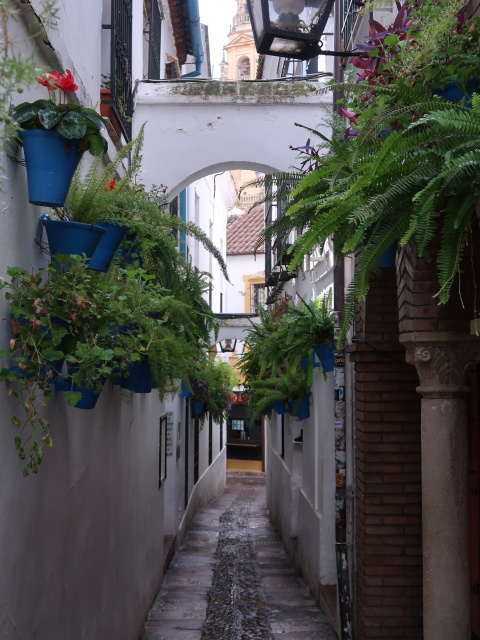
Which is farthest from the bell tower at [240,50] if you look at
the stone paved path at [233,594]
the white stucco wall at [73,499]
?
the white stucco wall at [73,499]

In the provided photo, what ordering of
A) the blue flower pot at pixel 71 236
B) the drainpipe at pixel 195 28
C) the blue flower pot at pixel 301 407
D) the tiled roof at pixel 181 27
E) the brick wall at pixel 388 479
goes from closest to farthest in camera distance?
the blue flower pot at pixel 71 236, the brick wall at pixel 388 479, the blue flower pot at pixel 301 407, the tiled roof at pixel 181 27, the drainpipe at pixel 195 28

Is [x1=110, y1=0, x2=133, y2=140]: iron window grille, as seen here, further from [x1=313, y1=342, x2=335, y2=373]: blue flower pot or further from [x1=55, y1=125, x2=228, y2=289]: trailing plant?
[x1=313, y1=342, x2=335, y2=373]: blue flower pot

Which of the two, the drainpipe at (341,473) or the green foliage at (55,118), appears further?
the drainpipe at (341,473)

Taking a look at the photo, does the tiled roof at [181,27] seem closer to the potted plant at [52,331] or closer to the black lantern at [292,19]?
the black lantern at [292,19]

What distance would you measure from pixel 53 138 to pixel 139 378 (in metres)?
2.52

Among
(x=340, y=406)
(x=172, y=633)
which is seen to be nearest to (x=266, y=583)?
(x=172, y=633)

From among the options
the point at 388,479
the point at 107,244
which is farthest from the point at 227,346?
the point at 107,244

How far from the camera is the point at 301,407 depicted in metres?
11.7

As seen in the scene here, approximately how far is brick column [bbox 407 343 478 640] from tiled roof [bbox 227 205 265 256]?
29.2m

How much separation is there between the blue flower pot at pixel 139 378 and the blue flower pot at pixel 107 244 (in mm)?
1001

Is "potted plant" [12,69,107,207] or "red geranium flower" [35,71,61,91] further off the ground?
"red geranium flower" [35,71,61,91]

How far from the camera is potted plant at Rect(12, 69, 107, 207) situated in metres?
3.78

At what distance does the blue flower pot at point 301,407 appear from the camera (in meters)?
11.6

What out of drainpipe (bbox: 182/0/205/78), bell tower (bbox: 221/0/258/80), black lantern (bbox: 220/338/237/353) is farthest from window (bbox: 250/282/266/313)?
bell tower (bbox: 221/0/258/80)
